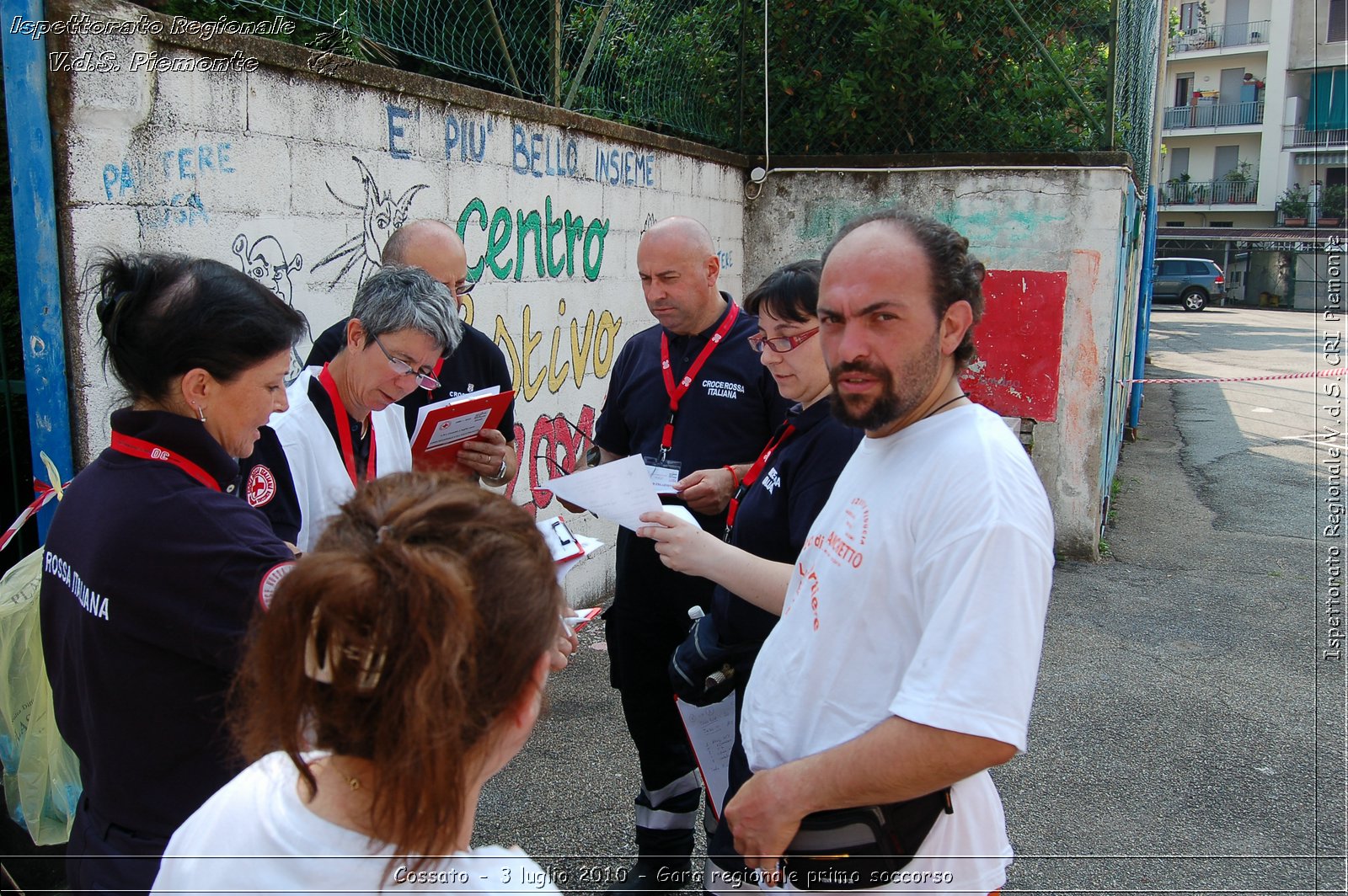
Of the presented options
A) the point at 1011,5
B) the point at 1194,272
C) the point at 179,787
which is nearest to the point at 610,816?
the point at 179,787

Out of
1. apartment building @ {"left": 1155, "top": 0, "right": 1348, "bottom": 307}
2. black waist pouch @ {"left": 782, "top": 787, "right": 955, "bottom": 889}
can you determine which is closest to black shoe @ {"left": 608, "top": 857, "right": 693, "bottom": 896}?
black waist pouch @ {"left": 782, "top": 787, "right": 955, "bottom": 889}

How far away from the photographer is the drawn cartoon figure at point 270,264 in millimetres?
3381

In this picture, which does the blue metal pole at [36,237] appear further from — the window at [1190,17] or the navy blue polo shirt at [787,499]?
the window at [1190,17]

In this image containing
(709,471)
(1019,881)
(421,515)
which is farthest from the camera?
(1019,881)

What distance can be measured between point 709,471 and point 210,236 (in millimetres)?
1781

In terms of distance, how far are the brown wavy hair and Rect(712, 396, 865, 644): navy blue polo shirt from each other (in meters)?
1.29

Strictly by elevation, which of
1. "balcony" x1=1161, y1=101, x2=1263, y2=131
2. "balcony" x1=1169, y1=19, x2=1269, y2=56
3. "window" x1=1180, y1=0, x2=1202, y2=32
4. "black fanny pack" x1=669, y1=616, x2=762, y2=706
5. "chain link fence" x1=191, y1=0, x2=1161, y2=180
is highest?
"window" x1=1180, y1=0, x2=1202, y2=32

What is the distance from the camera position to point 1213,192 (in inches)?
1727

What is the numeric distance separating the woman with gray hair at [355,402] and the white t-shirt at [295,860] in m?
1.40

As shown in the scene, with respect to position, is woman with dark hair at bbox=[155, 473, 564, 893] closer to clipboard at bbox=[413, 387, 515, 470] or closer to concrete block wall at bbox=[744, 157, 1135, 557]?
clipboard at bbox=[413, 387, 515, 470]

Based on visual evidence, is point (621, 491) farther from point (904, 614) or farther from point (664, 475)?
point (904, 614)

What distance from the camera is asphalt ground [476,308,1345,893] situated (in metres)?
3.56

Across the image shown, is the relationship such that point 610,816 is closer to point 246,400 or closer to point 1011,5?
point 246,400

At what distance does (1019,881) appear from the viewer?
3473 millimetres
